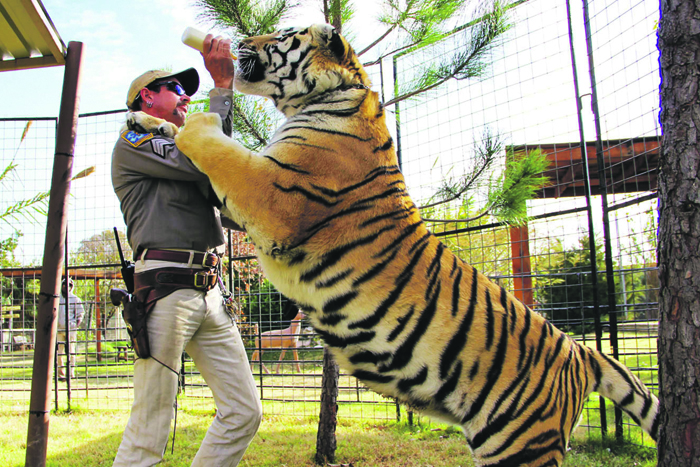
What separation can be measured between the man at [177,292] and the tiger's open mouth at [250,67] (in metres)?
0.08

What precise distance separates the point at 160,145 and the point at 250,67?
0.66 meters

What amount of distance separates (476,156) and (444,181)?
0.41 metres

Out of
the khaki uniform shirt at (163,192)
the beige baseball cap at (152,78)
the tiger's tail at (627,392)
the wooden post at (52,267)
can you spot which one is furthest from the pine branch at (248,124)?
the tiger's tail at (627,392)

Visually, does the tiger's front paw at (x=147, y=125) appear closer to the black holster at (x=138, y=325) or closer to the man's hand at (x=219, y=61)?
the man's hand at (x=219, y=61)

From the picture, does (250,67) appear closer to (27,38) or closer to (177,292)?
(177,292)

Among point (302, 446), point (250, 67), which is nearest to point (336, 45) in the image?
point (250, 67)

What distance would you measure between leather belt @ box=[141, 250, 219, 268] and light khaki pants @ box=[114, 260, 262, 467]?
0.03m

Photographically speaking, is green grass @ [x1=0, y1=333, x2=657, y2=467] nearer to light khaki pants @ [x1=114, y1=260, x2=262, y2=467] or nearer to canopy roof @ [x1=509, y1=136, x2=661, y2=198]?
canopy roof @ [x1=509, y1=136, x2=661, y2=198]

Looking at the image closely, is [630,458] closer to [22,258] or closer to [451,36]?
[451,36]

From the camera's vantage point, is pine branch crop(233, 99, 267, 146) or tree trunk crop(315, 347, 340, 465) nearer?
tree trunk crop(315, 347, 340, 465)

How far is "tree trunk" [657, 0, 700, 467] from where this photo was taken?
1.86 m

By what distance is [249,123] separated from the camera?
503 cm

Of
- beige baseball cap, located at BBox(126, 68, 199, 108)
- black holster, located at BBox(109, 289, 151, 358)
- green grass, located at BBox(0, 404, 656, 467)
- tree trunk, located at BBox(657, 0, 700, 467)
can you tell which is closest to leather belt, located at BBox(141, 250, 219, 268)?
black holster, located at BBox(109, 289, 151, 358)

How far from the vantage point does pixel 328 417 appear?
4.35m
